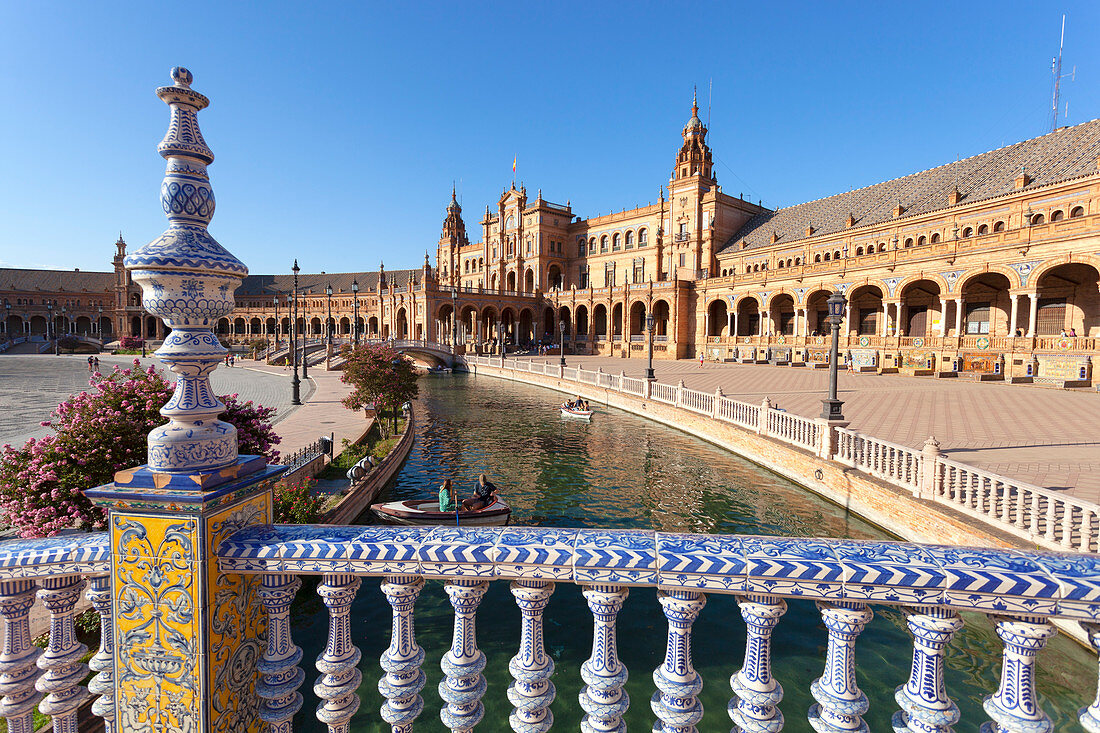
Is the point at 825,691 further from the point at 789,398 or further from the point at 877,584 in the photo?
the point at 789,398

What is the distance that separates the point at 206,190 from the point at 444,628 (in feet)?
22.4

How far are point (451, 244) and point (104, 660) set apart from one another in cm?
8787

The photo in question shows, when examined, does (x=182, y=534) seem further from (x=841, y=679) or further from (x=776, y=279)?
(x=776, y=279)

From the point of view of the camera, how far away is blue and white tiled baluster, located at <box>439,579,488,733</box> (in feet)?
6.79

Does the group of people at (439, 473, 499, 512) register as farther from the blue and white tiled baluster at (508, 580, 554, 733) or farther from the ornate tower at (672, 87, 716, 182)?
the ornate tower at (672, 87, 716, 182)

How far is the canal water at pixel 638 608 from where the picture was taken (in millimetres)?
5918

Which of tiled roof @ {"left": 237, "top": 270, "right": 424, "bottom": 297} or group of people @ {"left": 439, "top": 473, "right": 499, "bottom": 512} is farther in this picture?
tiled roof @ {"left": 237, "top": 270, "right": 424, "bottom": 297}

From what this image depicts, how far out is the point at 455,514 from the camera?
33.3 ft

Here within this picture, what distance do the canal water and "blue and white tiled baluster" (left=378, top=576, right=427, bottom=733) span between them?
4.13 m

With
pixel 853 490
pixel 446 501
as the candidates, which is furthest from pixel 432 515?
pixel 853 490

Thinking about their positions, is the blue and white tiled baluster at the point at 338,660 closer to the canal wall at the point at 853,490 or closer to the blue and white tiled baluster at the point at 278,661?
the blue and white tiled baluster at the point at 278,661

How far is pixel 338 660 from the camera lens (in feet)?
7.10

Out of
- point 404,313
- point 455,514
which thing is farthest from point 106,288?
point 455,514

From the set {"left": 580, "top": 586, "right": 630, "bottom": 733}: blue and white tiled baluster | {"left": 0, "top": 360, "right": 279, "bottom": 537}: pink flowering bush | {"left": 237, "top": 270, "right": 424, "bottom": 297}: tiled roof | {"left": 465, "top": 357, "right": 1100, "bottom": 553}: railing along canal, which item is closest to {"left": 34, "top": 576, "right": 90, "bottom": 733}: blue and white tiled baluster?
{"left": 580, "top": 586, "right": 630, "bottom": 733}: blue and white tiled baluster
